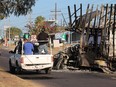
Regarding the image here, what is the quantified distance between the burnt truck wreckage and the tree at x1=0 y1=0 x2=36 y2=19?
31.9ft

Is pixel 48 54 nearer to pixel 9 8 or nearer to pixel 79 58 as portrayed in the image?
pixel 79 58

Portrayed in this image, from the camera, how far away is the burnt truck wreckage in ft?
84.6

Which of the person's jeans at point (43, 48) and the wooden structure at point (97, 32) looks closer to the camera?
the person's jeans at point (43, 48)

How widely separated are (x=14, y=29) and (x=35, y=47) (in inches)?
6258

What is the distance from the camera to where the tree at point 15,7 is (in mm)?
15875

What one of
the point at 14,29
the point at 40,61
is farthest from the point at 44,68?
the point at 14,29

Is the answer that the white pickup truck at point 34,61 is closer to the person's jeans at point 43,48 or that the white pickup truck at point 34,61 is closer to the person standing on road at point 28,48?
the person standing on road at point 28,48

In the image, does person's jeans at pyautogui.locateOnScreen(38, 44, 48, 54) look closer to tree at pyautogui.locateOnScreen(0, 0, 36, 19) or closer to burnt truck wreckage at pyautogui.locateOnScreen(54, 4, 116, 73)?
burnt truck wreckage at pyautogui.locateOnScreen(54, 4, 116, 73)

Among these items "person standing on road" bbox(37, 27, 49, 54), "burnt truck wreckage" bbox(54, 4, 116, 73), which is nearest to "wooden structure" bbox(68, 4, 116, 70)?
"burnt truck wreckage" bbox(54, 4, 116, 73)

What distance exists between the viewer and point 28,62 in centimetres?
2164

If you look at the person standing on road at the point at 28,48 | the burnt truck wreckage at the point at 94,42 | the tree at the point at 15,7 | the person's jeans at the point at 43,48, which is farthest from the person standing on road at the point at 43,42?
the tree at the point at 15,7

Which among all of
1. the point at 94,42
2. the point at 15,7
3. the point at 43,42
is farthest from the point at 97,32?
the point at 15,7

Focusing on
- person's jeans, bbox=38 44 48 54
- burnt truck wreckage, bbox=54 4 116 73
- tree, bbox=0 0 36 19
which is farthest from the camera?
burnt truck wreckage, bbox=54 4 116 73

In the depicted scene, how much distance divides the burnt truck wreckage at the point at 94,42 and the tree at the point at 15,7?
9736 mm
